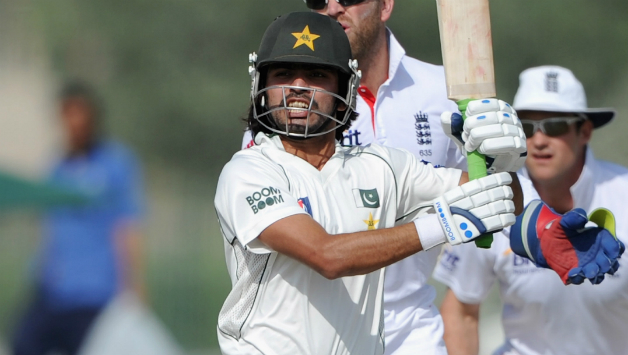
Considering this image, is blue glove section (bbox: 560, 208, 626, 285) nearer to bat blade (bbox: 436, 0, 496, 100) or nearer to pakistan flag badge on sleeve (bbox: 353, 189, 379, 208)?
bat blade (bbox: 436, 0, 496, 100)

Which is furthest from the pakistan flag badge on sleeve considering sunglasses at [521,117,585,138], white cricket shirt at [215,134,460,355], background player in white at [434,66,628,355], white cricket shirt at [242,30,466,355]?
sunglasses at [521,117,585,138]

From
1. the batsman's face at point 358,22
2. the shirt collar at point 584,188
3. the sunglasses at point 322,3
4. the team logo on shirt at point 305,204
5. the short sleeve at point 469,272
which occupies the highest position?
the sunglasses at point 322,3

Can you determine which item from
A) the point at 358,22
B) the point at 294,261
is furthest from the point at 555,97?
the point at 294,261

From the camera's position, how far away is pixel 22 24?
47.3ft

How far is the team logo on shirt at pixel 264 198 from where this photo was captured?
3.15 m

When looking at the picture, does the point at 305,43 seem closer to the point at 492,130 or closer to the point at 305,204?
the point at 305,204

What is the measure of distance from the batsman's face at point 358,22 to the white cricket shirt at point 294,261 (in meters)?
1.32

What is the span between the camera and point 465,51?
3.42 meters

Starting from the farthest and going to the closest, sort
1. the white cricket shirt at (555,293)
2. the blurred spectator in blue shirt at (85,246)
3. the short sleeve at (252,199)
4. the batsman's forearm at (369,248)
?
the blurred spectator in blue shirt at (85,246) → the white cricket shirt at (555,293) → the short sleeve at (252,199) → the batsman's forearm at (369,248)

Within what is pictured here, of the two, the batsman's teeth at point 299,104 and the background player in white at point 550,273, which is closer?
the batsman's teeth at point 299,104

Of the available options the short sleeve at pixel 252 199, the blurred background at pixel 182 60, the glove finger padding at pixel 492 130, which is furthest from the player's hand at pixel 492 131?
the blurred background at pixel 182 60

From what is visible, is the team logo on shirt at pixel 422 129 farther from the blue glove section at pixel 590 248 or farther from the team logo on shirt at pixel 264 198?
the team logo on shirt at pixel 264 198

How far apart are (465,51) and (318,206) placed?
743 mm

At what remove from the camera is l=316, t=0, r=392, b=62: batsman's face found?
15.3 ft
